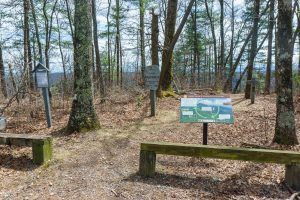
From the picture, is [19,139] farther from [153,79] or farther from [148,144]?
[153,79]

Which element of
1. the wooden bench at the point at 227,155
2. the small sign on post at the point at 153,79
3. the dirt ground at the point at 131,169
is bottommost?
the dirt ground at the point at 131,169

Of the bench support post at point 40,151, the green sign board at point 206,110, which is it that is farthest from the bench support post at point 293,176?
the bench support post at point 40,151

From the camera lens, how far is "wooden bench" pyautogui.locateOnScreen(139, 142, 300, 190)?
3.96m

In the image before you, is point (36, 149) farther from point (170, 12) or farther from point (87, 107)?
point (170, 12)

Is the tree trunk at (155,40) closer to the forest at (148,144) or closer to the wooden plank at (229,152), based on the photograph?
the forest at (148,144)

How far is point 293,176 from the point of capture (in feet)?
13.1

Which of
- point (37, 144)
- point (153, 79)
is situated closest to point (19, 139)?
point (37, 144)

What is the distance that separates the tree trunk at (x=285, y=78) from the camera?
5227mm

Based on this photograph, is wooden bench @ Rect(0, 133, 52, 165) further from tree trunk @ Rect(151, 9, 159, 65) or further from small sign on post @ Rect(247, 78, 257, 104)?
small sign on post @ Rect(247, 78, 257, 104)

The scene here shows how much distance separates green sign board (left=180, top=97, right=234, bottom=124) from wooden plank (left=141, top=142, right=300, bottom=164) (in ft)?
2.79

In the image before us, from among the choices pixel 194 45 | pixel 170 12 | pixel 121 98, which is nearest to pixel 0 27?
pixel 121 98

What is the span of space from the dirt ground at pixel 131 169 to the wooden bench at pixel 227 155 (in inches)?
8.1

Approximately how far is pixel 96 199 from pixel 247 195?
6.97ft

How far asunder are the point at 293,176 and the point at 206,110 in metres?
1.78
